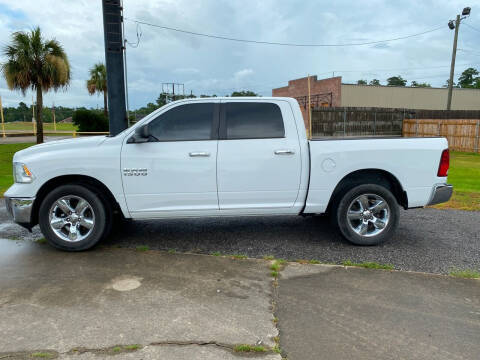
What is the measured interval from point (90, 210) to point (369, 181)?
A: 373 cm

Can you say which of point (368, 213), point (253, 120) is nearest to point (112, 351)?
point (253, 120)

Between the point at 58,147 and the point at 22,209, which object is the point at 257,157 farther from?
the point at 22,209

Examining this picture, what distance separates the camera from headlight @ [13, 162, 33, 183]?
459 centimetres

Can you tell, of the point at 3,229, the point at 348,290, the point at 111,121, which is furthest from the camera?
the point at 111,121

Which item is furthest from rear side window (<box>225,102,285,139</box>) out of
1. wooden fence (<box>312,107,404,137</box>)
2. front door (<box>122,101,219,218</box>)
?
wooden fence (<box>312,107,404,137</box>)

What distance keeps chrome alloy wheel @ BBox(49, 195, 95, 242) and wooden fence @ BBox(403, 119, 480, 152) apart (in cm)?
2090

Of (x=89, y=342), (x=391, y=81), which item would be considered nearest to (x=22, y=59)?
(x=89, y=342)

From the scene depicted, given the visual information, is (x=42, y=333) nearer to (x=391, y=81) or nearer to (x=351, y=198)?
(x=351, y=198)

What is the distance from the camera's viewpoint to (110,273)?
4.13m

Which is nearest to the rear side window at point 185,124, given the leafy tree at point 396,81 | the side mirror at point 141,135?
the side mirror at point 141,135

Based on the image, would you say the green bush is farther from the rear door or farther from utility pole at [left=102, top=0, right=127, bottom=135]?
the rear door

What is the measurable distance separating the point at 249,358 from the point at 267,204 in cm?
245

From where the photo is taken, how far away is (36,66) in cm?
1986

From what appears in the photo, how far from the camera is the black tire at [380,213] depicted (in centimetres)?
489
